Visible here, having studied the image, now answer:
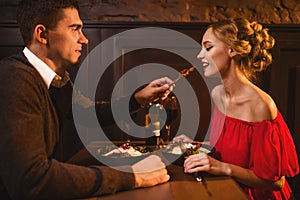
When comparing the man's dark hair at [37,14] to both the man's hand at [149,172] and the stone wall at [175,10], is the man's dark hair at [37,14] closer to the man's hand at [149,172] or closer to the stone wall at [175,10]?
the man's hand at [149,172]

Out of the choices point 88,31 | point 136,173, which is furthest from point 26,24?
point 88,31

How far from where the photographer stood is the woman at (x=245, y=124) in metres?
1.41

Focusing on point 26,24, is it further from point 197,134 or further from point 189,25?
point 197,134

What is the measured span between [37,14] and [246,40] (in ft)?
3.23

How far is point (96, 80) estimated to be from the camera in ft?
8.94

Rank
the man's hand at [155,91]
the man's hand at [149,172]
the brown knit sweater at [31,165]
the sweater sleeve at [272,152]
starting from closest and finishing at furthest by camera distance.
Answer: the brown knit sweater at [31,165] → the man's hand at [149,172] → the sweater sleeve at [272,152] → the man's hand at [155,91]

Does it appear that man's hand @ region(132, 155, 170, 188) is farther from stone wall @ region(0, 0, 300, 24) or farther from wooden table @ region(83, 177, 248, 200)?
stone wall @ region(0, 0, 300, 24)

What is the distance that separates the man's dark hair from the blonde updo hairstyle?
791 millimetres

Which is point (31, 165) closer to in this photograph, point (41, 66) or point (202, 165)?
point (41, 66)

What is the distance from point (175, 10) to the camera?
2.71 metres

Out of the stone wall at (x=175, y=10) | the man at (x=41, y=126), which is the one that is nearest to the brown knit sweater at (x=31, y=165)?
the man at (x=41, y=126)

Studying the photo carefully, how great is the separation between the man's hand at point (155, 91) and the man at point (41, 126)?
0.43 meters

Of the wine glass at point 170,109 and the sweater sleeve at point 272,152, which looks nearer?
the sweater sleeve at point 272,152

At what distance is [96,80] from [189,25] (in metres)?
0.88
